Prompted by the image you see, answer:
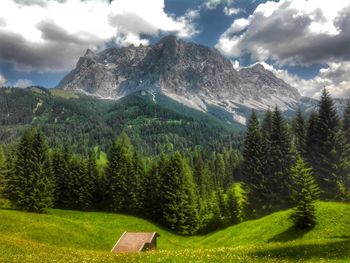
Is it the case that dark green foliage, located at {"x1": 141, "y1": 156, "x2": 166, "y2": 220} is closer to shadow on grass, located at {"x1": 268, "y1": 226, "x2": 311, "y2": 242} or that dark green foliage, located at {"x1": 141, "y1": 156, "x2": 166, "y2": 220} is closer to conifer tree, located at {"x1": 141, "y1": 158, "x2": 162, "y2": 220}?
conifer tree, located at {"x1": 141, "y1": 158, "x2": 162, "y2": 220}

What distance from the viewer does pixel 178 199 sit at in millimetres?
84750

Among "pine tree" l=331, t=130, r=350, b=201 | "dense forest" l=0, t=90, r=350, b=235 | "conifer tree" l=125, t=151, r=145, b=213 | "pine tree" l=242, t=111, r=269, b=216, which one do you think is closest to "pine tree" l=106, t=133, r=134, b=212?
"dense forest" l=0, t=90, r=350, b=235

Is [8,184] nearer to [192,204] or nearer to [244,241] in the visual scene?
[192,204]

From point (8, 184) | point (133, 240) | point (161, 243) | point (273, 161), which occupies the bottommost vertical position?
point (161, 243)

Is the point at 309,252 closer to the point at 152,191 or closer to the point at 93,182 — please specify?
the point at 152,191

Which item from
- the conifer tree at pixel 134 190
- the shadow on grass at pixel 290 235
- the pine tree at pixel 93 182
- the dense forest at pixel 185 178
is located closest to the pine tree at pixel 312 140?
the dense forest at pixel 185 178

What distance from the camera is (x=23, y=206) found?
77.8 m

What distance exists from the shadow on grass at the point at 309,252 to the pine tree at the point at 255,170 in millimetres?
50737

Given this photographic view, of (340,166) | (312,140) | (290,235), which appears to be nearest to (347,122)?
(312,140)

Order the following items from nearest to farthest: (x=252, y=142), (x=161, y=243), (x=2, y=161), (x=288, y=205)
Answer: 1. (x=161, y=243)
2. (x=288, y=205)
3. (x=252, y=142)
4. (x=2, y=161)

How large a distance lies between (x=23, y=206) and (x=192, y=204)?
38.9 m

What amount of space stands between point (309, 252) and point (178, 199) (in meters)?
59.8

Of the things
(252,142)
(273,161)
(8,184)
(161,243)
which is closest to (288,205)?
(273,161)

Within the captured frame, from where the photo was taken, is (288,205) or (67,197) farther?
(67,197)
